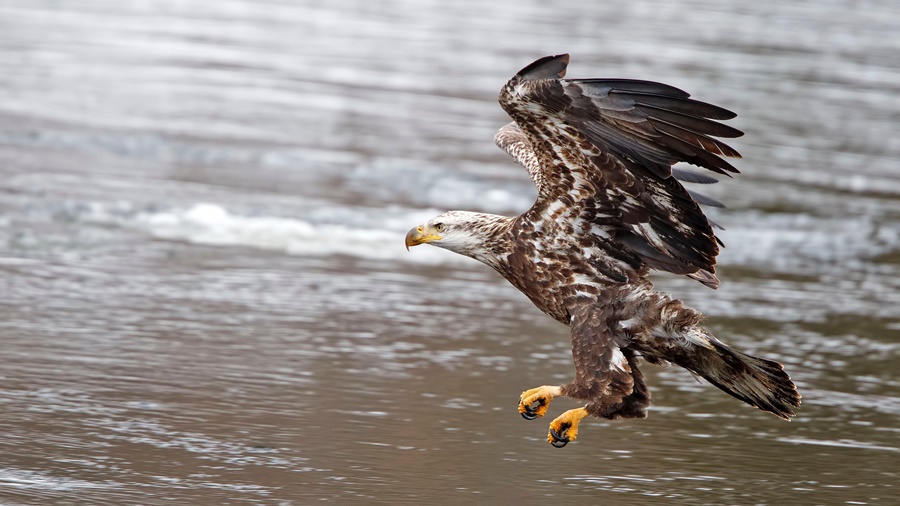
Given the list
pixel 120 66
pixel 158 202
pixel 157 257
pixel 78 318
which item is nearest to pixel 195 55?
pixel 120 66

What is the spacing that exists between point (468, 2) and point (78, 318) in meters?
21.9

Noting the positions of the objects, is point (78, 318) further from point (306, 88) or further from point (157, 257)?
point (306, 88)

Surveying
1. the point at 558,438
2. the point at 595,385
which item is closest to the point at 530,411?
the point at 558,438

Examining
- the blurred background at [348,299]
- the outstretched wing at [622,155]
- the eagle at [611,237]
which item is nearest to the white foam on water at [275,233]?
the blurred background at [348,299]

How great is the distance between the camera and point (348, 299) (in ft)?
26.2

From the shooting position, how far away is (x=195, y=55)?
57.7 feet

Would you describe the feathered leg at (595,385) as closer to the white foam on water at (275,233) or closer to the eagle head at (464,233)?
the eagle head at (464,233)

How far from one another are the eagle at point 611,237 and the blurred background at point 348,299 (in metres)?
0.40

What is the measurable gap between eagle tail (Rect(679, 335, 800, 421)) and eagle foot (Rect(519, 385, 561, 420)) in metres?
0.61

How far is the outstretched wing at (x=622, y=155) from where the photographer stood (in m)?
5.20

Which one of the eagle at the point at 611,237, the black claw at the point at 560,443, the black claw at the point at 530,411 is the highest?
the eagle at the point at 611,237

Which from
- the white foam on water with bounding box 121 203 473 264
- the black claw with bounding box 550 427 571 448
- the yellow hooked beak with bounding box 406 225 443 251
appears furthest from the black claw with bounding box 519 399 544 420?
the white foam on water with bounding box 121 203 473 264

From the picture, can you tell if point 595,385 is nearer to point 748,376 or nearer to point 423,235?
point 748,376

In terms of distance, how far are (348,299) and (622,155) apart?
2.97m
